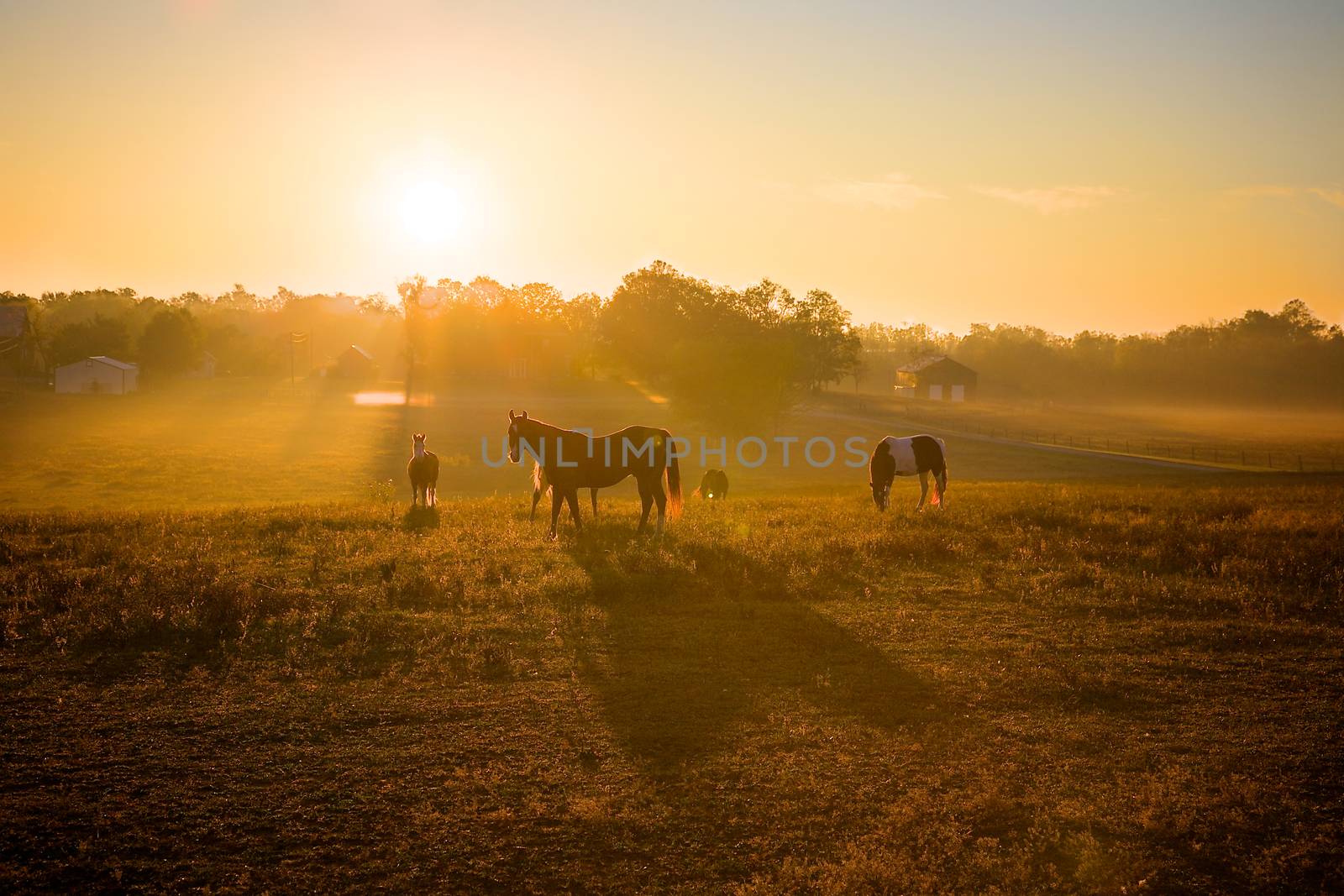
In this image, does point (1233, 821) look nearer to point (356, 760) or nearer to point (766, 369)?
point (356, 760)

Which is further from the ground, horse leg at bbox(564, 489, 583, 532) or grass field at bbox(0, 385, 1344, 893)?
horse leg at bbox(564, 489, 583, 532)

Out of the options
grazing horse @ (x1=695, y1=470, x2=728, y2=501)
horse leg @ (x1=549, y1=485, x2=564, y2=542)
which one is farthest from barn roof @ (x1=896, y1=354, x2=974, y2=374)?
horse leg @ (x1=549, y1=485, x2=564, y2=542)

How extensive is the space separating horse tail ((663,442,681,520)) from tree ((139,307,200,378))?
82201 mm

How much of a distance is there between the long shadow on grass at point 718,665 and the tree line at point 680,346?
4462 centimetres

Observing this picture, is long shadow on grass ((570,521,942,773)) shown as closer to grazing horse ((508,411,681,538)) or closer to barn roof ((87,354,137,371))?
grazing horse ((508,411,681,538))

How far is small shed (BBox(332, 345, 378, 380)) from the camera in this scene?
10375 centimetres

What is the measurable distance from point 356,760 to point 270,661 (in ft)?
9.72

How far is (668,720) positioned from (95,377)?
278 ft

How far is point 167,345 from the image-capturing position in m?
82.6

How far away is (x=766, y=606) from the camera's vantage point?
1142 centimetres

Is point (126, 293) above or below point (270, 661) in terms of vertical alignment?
above

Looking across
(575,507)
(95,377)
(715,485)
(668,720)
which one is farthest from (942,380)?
(668,720)

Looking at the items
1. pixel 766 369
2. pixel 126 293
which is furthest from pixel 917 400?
pixel 126 293

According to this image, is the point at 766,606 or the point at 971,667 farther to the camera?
the point at 766,606
